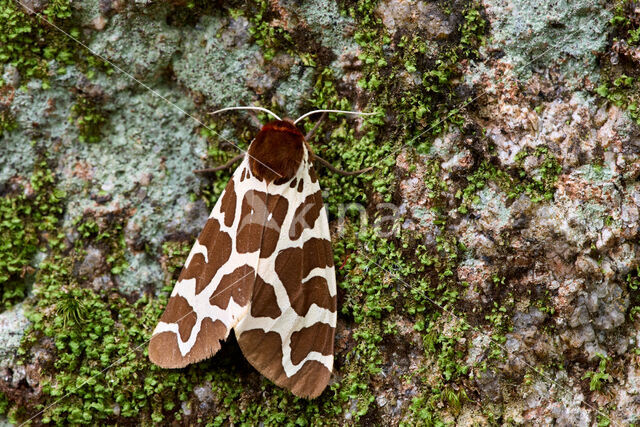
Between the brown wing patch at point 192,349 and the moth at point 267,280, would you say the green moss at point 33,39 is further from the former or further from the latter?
the brown wing patch at point 192,349

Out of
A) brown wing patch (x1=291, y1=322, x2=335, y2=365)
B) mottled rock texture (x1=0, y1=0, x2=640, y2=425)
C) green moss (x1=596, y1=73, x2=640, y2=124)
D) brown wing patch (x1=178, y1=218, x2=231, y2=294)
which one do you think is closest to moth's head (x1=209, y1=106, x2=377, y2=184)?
mottled rock texture (x1=0, y1=0, x2=640, y2=425)

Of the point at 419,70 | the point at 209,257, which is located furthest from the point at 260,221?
the point at 419,70

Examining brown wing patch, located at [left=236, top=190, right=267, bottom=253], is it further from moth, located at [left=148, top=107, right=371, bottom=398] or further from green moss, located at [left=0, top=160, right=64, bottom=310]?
green moss, located at [left=0, top=160, right=64, bottom=310]

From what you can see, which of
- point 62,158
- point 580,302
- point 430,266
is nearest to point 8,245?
point 62,158

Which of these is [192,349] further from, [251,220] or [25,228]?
[25,228]

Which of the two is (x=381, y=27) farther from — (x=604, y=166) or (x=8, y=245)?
(x=8, y=245)

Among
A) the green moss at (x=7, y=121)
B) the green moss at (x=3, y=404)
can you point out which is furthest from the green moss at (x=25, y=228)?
the green moss at (x=3, y=404)
